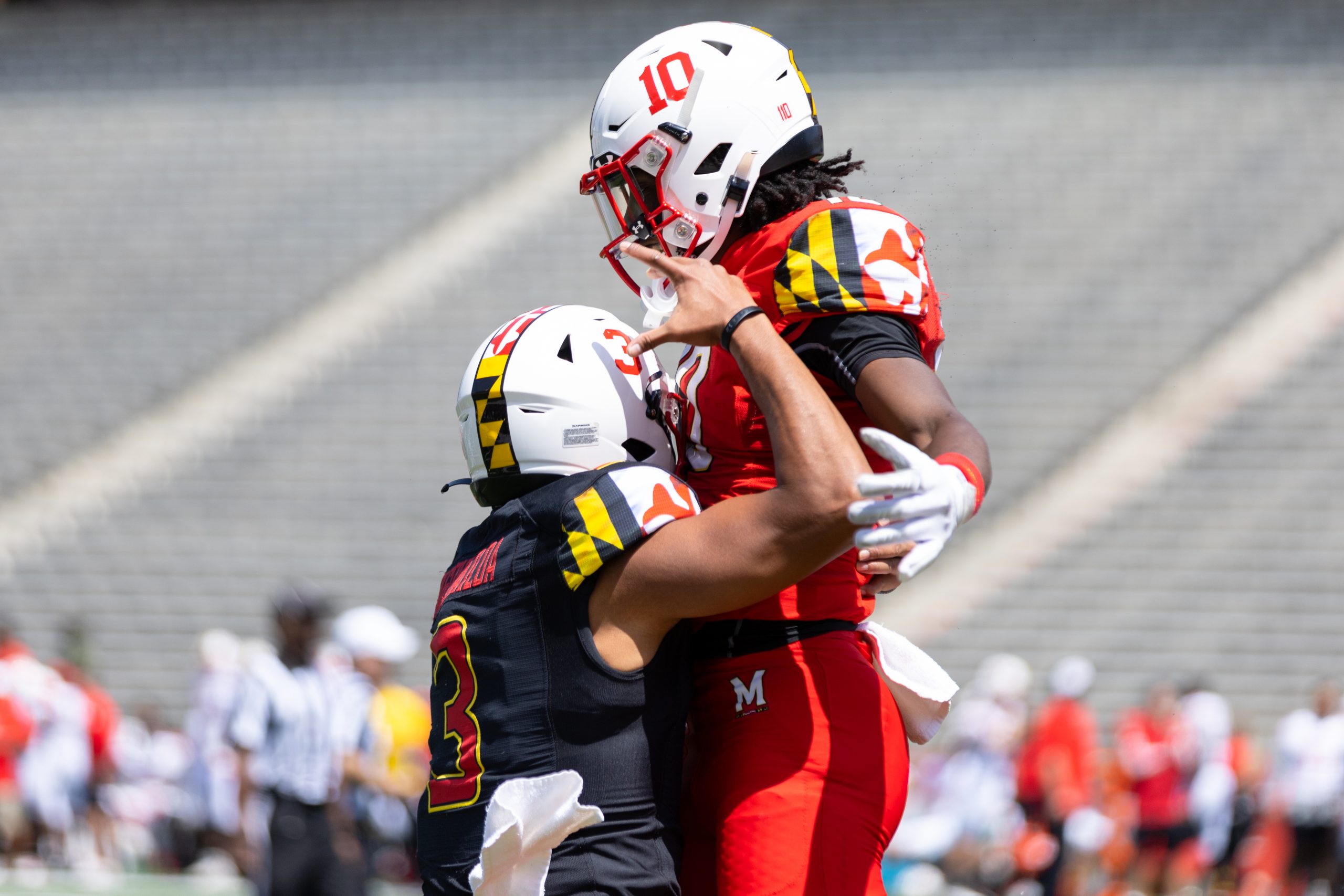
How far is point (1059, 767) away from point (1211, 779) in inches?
42.5

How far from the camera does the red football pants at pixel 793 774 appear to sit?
8.31 ft

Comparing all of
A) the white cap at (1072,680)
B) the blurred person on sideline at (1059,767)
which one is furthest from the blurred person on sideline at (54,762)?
the white cap at (1072,680)

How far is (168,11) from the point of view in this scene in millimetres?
23125

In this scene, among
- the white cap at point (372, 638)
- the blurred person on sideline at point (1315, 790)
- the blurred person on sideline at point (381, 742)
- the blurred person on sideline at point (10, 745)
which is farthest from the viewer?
the blurred person on sideline at point (10, 745)

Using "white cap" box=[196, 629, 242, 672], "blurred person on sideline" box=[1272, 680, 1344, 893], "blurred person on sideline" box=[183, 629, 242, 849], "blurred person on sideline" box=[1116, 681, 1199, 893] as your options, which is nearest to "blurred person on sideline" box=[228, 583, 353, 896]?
"blurred person on sideline" box=[183, 629, 242, 849]

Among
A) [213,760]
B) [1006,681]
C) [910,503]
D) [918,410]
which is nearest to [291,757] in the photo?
[213,760]

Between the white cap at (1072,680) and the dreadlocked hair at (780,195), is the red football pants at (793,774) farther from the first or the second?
the white cap at (1072,680)

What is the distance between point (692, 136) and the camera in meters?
2.79

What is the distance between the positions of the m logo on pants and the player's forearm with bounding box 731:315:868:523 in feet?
1.35

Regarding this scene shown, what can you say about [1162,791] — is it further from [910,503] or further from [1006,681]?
[910,503]

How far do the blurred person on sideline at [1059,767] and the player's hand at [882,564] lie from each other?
353 inches

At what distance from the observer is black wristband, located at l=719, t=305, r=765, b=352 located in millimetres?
2473

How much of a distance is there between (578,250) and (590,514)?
16.3 meters

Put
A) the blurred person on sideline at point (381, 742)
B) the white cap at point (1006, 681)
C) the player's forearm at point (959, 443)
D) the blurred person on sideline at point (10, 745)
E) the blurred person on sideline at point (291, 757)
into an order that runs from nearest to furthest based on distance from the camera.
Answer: the player's forearm at point (959, 443) < the blurred person on sideline at point (291, 757) < the blurred person on sideline at point (381, 742) < the white cap at point (1006, 681) < the blurred person on sideline at point (10, 745)
